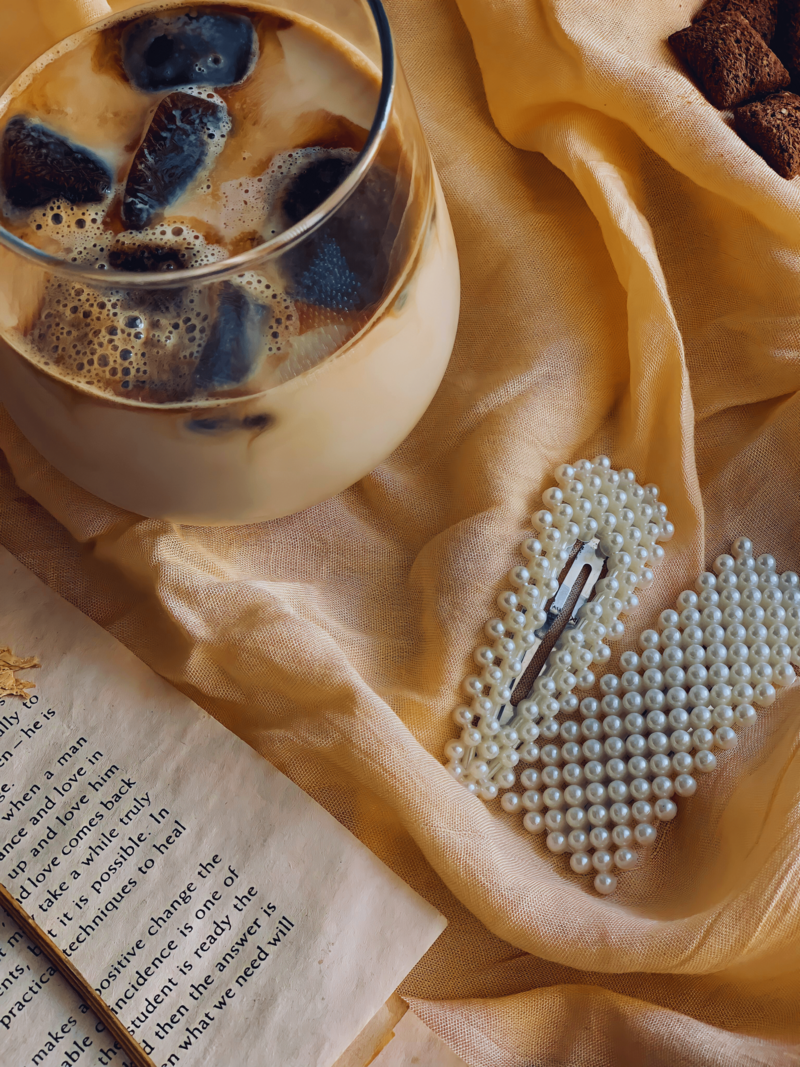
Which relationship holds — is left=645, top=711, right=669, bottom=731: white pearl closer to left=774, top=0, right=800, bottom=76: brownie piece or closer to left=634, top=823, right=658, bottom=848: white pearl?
left=634, top=823, right=658, bottom=848: white pearl

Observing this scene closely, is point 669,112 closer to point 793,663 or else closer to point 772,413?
point 772,413

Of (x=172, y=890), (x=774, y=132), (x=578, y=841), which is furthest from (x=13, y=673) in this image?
(x=774, y=132)

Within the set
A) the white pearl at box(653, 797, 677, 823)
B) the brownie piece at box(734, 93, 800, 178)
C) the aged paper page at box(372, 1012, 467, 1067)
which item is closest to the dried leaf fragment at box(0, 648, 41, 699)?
the aged paper page at box(372, 1012, 467, 1067)

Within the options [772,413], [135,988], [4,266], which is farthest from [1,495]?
[772,413]

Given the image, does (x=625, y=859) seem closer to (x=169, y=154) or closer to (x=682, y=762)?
(x=682, y=762)

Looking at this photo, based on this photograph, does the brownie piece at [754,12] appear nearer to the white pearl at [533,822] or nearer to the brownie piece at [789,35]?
the brownie piece at [789,35]
